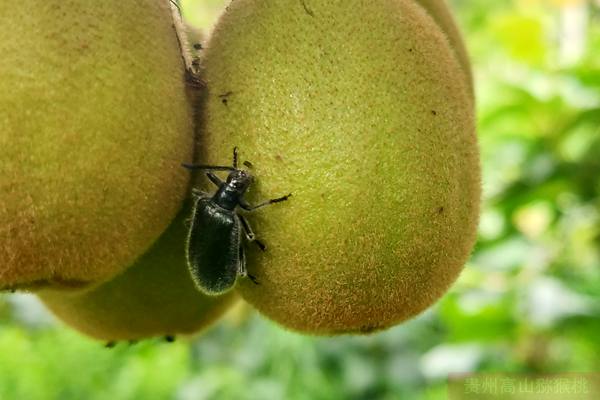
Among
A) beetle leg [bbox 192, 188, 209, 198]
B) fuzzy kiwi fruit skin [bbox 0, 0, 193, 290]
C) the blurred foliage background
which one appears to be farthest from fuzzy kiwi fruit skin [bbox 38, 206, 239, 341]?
the blurred foliage background

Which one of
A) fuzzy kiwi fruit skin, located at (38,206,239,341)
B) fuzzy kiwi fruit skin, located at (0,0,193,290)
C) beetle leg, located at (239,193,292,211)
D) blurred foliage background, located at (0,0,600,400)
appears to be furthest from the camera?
blurred foliage background, located at (0,0,600,400)

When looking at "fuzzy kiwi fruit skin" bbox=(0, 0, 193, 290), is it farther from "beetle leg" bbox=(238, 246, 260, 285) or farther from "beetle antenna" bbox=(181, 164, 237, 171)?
"beetle leg" bbox=(238, 246, 260, 285)

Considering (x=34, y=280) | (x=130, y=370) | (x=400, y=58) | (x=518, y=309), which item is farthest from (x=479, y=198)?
(x=130, y=370)

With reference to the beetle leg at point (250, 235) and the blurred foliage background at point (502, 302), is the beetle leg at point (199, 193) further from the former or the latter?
the blurred foliage background at point (502, 302)

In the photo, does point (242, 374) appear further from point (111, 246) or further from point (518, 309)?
point (111, 246)

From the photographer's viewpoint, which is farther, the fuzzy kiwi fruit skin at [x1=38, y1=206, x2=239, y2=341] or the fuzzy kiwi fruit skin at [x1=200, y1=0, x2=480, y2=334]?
the fuzzy kiwi fruit skin at [x1=38, y1=206, x2=239, y2=341]
